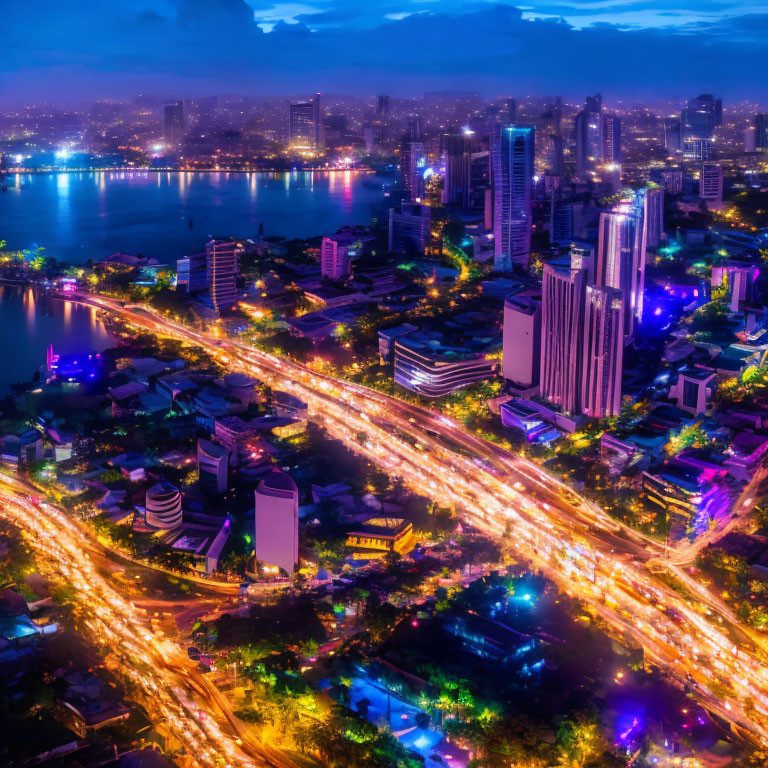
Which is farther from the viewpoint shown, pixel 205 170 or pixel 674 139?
pixel 205 170

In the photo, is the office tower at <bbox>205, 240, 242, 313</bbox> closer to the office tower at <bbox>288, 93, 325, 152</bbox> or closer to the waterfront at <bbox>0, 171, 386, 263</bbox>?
the waterfront at <bbox>0, 171, 386, 263</bbox>

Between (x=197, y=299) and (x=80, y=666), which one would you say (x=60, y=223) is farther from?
(x=80, y=666)

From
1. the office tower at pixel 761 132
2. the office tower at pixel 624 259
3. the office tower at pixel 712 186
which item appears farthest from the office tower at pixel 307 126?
the office tower at pixel 624 259

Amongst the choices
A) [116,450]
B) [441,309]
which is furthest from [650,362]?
[116,450]

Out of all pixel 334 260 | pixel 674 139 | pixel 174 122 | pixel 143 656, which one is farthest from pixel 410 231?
pixel 174 122

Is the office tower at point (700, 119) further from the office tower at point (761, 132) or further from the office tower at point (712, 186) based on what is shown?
the office tower at point (712, 186)

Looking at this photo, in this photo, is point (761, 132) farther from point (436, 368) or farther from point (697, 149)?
point (436, 368)
